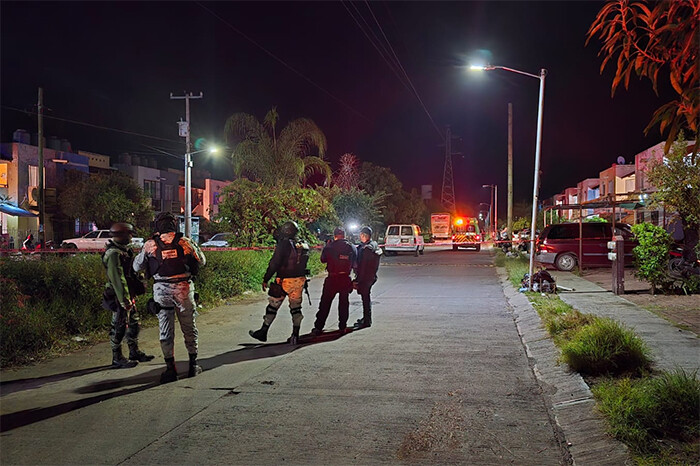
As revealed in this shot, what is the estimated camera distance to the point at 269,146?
1040 inches

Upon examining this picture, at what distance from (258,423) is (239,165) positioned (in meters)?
21.6

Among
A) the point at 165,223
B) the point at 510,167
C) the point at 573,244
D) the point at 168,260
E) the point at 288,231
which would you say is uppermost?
the point at 510,167

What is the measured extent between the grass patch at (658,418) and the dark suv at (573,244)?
1644cm

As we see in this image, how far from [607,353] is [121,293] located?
5630 mm

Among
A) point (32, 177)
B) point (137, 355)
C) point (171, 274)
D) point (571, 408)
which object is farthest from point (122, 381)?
point (32, 177)

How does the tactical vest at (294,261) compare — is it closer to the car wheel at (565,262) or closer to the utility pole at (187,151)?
the car wheel at (565,262)

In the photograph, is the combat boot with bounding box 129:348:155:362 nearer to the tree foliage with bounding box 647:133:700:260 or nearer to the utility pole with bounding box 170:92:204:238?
the tree foliage with bounding box 647:133:700:260

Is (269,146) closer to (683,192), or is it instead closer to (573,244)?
(573,244)

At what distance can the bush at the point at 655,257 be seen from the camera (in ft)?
44.5

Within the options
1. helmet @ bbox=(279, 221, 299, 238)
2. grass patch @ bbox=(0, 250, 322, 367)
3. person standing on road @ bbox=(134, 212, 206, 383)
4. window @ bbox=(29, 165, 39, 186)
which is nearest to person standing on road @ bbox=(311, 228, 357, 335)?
helmet @ bbox=(279, 221, 299, 238)

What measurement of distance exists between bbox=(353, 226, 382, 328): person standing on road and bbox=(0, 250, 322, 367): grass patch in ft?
11.6

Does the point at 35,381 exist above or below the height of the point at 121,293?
below

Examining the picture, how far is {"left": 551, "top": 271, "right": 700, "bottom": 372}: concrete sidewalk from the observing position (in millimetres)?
7030

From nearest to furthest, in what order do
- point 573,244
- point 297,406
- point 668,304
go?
point 297,406
point 668,304
point 573,244
